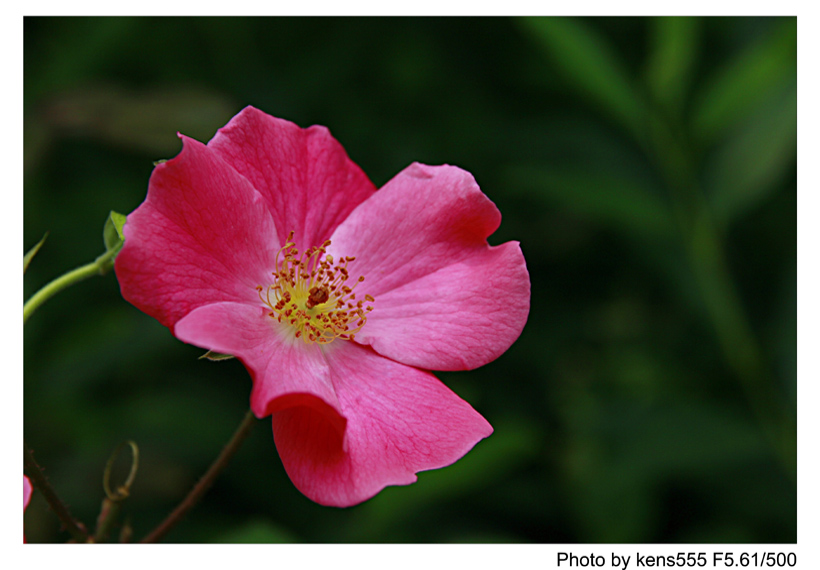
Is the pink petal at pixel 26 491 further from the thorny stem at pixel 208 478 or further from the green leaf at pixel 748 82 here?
the green leaf at pixel 748 82

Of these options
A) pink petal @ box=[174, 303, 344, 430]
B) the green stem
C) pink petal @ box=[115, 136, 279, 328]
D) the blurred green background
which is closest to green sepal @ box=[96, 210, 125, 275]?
the green stem

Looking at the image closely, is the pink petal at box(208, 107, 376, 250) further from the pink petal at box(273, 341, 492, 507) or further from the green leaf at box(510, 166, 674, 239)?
the green leaf at box(510, 166, 674, 239)

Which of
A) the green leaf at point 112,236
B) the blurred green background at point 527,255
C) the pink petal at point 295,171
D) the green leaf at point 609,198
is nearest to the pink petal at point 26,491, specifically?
the green leaf at point 112,236

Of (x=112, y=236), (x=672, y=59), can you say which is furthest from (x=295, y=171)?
(x=672, y=59)

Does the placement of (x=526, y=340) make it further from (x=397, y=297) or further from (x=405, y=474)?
(x=405, y=474)

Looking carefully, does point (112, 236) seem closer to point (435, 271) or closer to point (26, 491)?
point (26, 491)

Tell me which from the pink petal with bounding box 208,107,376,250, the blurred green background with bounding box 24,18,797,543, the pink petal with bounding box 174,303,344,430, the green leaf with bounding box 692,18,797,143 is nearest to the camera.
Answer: the pink petal with bounding box 174,303,344,430

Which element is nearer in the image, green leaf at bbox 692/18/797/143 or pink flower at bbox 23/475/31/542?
pink flower at bbox 23/475/31/542
